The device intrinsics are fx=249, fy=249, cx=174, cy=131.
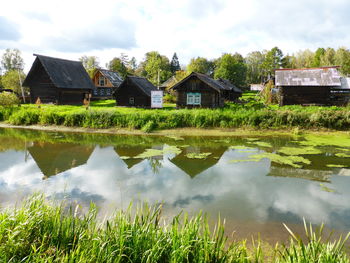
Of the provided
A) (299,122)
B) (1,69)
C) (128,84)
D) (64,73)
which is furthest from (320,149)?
(1,69)

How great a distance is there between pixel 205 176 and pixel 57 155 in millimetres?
8257

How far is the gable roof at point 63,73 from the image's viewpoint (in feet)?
102

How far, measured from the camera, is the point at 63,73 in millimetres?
33000

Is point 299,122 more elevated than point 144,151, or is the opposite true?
point 299,122

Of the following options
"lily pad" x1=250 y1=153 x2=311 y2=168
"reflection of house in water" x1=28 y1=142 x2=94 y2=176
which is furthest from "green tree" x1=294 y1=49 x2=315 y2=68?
"reflection of house in water" x1=28 y1=142 x2=94 y2=176

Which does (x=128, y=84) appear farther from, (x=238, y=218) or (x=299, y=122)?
(x=238, y=218)

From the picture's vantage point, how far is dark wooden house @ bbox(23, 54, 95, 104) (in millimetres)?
31297

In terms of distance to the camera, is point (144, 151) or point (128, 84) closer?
point (144, 151)

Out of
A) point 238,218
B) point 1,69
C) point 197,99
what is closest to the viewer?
point 238,218

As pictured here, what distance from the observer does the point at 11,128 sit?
21.6 m

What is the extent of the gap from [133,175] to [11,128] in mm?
17041

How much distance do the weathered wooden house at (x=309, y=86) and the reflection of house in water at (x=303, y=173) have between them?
18929 mm

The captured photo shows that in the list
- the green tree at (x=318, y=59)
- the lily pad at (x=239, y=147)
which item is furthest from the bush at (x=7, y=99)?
the green tree at (x=318, y=59)

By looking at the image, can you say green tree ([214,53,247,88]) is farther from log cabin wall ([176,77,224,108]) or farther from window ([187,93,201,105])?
window ([187,93,201,105])
